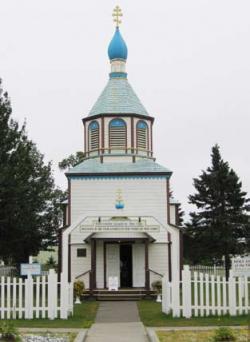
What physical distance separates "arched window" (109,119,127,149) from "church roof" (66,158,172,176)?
Answer: 1.16m

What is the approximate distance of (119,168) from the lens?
3162 cm

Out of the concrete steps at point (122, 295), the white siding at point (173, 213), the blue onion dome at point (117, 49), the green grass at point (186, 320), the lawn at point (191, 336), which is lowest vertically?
the concrete steps at point (122, 295)

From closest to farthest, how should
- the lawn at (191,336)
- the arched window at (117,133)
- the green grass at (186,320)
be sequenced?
the lawn at (191,336), the green grass at (186,320), the arched window at (117,133)

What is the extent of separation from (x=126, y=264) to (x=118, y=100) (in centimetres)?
880

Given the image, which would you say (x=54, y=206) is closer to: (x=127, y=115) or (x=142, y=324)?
(x=127, y=115)

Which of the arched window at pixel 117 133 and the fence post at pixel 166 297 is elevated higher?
the arched window at pixel 117 133

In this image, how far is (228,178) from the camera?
4406 centimetres

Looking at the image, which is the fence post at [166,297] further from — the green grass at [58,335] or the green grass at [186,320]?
the green grass at [58,335]

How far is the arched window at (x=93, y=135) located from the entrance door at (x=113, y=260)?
219 inches

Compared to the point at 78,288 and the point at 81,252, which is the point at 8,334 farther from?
the point at 81,252

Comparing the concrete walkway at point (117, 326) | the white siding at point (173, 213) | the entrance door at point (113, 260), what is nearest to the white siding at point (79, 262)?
the entrance door at point (113, 260)

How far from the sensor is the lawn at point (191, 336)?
1383 centimetres

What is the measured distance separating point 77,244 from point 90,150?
5414 mm

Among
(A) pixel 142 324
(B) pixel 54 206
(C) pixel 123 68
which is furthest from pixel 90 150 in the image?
(A) pixel 142 324
